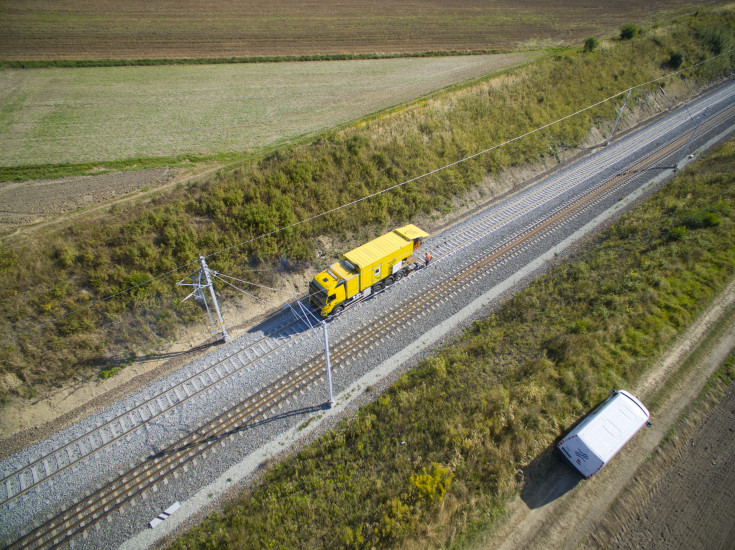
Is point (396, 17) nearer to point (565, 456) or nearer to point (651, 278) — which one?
point (651, 278)

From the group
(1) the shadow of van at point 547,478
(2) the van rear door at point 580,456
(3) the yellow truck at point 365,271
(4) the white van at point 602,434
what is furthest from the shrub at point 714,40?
(1) the shadow of van at point 547,478

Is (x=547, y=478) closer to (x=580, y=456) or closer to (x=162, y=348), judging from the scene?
(x=580, y=456)

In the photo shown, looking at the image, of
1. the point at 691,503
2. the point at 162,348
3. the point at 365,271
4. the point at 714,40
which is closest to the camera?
the point at 691,503

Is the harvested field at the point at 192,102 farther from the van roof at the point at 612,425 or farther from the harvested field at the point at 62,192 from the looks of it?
the van roof at the point at 612,425

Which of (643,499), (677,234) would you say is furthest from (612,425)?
(677,234)

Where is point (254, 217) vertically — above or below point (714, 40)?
below

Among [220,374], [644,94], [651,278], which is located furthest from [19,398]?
[644,94]
